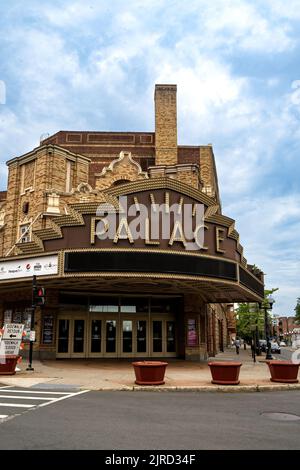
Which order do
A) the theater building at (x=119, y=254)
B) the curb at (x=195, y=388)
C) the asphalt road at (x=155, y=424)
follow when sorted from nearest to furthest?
the asphalt road at (x=155, y=424) < the curb at (x=195, y=388) < the theater building at (x=119, y=254)

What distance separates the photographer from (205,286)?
76.7 feet

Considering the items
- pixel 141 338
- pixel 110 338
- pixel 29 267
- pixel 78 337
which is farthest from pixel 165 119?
pixel 29 267

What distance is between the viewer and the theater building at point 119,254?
19.7 metres

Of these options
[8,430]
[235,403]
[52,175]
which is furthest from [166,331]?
[8,430]

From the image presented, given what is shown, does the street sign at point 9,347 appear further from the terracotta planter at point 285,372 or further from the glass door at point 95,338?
the terracotta planter at point 285,372

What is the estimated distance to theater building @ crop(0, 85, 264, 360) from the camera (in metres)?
19.7

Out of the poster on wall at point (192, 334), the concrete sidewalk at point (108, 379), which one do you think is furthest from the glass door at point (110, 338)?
the poster on wall at point (192, 334)

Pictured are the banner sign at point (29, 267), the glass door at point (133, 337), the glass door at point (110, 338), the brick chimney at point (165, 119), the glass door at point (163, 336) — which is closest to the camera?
the banner sign at point (29, 267)

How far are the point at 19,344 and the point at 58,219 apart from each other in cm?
560

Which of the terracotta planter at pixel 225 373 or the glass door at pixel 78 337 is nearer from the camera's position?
the terracotta planter at pixel 225 373

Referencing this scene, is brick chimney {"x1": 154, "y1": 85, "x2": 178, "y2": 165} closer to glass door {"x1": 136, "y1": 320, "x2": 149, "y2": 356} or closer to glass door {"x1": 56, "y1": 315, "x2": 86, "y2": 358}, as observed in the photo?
glass door {"x1": 136, "y1": 320, "x2": 149, "y2": 356}

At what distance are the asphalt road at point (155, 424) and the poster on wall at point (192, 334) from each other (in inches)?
526

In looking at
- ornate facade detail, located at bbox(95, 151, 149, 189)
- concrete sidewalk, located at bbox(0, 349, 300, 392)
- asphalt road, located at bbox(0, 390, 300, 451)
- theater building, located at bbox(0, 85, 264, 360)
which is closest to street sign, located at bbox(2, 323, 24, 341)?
concrete sidewalk, located at bbox(0, 349, 300, 392)
